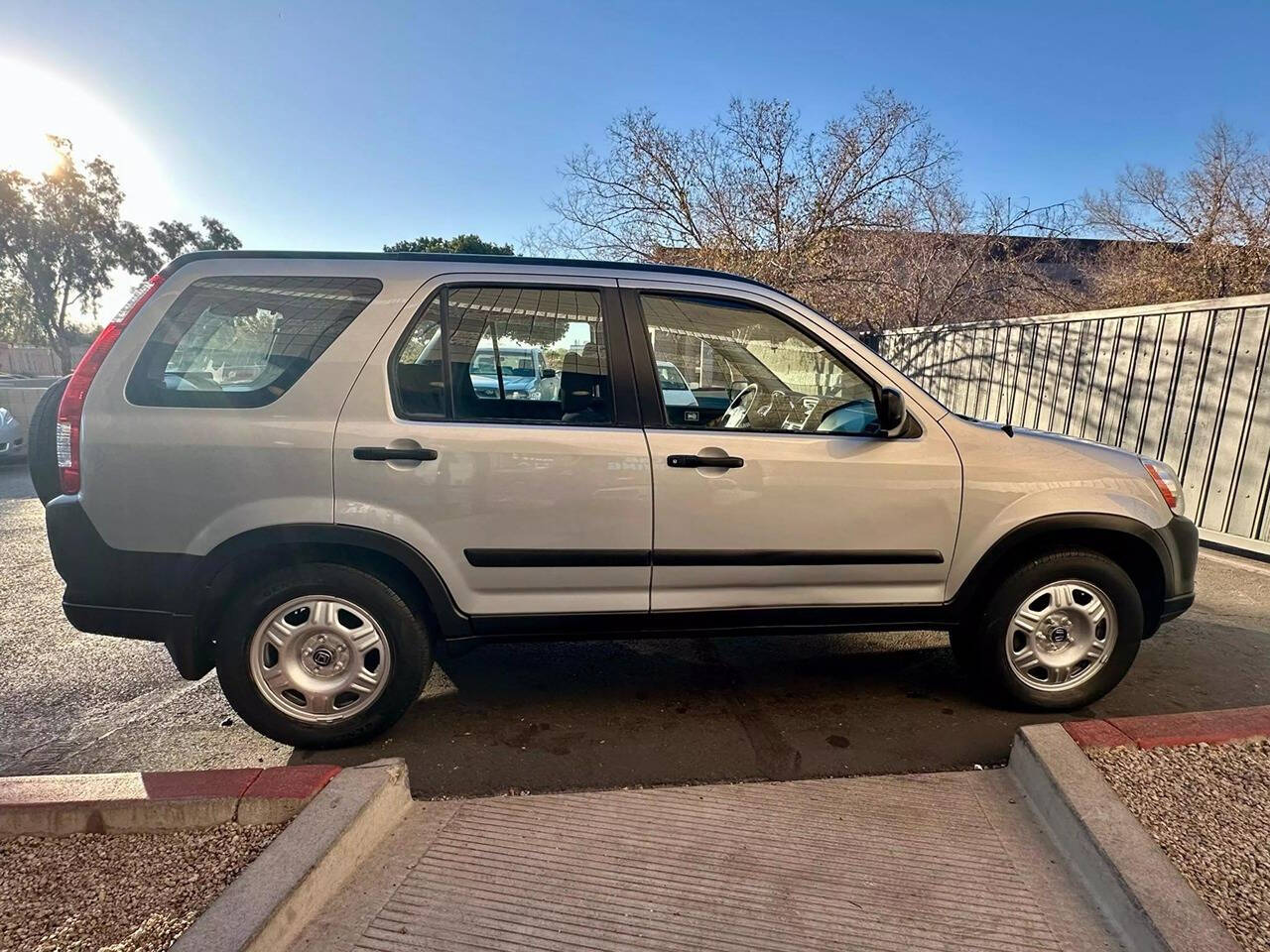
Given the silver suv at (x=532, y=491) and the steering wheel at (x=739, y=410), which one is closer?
the silver suv at (x=532, y=491)

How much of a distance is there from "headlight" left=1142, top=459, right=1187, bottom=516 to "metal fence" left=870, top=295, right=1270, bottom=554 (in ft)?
11.6

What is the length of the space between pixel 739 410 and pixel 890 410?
62 centimetres

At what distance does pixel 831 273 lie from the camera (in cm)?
1271

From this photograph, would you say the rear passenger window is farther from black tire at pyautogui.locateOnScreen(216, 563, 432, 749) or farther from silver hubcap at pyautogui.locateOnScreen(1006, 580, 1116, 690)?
silver hubcap at pyautogui.locateOnScreen(1006, 580, 1116, 690)

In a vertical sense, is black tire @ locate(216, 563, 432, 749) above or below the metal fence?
below

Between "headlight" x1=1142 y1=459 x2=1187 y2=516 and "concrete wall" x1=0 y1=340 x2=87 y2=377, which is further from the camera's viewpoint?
"concrete wall" x1=0 y1=340 x2=87 y2=377

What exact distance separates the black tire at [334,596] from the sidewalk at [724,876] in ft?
1.68

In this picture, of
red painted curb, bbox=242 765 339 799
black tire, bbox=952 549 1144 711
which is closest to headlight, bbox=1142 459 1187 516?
black tire, bbox=952 549 1144 711

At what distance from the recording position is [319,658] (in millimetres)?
2674

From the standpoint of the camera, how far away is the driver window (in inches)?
112

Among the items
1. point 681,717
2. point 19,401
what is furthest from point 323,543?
point 19,401

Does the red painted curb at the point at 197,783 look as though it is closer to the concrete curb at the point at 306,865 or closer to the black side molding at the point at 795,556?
the concrete curb at the point at 306,865

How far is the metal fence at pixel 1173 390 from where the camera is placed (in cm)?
557

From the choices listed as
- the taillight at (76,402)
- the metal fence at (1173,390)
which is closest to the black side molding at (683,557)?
the taillight at (76,402)
